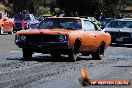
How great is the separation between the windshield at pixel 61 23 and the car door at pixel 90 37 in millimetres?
315

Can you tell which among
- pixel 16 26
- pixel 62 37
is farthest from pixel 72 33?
pixel 16 26

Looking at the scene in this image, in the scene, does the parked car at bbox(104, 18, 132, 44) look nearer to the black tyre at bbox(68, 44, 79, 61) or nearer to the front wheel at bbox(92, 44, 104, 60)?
the front wheel at bbox(92, 44, 104, 60)

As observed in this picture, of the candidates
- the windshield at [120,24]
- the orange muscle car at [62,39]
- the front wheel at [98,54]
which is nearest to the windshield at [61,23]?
the orange muscle car at [62,39]

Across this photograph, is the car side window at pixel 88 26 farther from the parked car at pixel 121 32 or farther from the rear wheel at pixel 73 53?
the parked car at pixel 121 32

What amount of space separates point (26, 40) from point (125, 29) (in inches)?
467

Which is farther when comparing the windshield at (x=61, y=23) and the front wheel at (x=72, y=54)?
the windshield at (x=61, y=23)

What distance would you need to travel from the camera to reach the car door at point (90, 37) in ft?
58.1

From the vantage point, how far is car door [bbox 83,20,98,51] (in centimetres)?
1770

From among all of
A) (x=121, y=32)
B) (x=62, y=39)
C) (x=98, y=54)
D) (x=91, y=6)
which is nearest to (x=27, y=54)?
Result: (x=62, y=39)

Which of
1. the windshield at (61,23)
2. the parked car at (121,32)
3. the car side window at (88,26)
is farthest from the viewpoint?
the parked car at (121,32)

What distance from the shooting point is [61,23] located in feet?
58.3

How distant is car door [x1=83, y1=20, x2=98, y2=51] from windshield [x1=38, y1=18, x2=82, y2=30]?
12.4 inches

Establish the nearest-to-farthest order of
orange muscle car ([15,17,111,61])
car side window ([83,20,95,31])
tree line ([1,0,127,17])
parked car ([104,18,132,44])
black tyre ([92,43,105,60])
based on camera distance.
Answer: orange muscle car ([15,17,111,61]) → car side window ([83,20,95,31]) → black tyre ([92,43,105,60]) → parked car ([104,18,132,44]) → tree line ([1,0,127,17])

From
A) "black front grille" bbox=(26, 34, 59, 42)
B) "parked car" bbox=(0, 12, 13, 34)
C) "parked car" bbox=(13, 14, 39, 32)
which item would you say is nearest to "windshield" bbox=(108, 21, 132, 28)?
"parked car" bbox=(0, 12, 13, 34)
